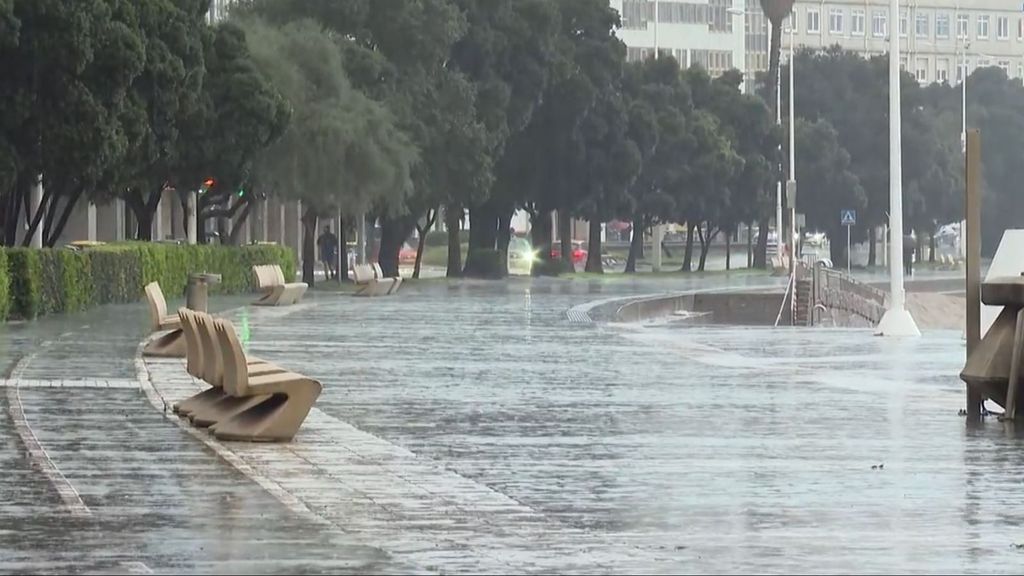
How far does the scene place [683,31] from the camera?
168 meters

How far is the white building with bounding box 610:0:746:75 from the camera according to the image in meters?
166

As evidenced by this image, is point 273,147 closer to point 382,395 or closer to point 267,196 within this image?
point 267,196

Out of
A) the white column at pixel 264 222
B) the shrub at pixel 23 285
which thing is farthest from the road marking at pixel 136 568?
the white column at pixel 264 222

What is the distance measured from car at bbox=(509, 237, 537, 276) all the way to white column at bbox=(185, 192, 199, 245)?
30.3m

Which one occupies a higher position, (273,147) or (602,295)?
(273,147)

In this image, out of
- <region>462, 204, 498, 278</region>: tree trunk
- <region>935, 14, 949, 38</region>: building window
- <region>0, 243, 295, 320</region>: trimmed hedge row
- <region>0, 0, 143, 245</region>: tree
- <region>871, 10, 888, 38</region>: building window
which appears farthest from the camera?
<region>935, 14, 949, 38</region>: building window

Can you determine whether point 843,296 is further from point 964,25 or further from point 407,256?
point 964,25

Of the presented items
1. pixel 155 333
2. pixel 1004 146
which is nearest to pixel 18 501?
pixel 155 333

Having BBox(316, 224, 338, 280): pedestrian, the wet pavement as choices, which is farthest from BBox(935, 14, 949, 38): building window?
the wet pavement

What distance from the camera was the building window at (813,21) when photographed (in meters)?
184

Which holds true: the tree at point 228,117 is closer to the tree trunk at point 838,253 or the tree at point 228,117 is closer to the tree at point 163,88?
the tree at point 163,88

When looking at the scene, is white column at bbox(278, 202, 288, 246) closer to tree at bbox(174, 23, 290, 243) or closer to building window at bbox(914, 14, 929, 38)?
tree at bbox(174, 23, 290, 243)

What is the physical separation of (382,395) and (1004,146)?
129 metres

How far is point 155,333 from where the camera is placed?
95.8 ft
